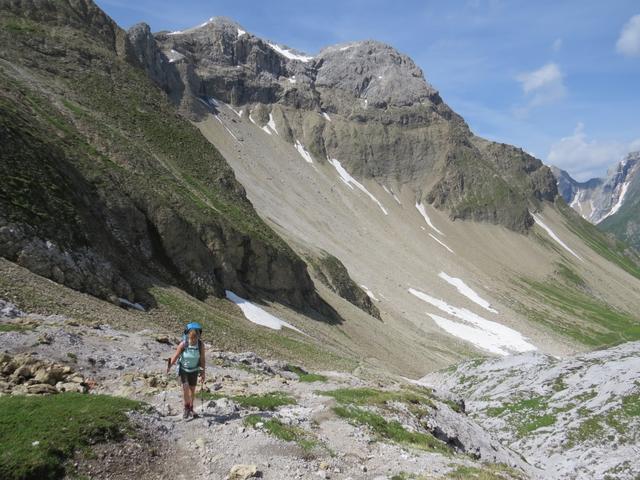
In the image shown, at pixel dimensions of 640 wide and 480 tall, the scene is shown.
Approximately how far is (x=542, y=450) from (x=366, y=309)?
5910 centimetres

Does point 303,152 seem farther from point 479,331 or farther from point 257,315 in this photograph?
point 257,315

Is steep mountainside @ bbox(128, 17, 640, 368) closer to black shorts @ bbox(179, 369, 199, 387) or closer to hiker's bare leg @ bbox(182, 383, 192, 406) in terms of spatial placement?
hiker's bare leg @ bbox(182, 383, 192, 406)

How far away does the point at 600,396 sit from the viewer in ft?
86.8

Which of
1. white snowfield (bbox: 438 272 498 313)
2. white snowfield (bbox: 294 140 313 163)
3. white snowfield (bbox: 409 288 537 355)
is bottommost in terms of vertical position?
white snowfield (bbox: 409 288 537 355)

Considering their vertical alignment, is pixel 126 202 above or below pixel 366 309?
above

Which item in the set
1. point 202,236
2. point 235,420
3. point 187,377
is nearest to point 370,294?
point 202,236

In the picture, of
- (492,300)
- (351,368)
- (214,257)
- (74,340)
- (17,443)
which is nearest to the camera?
(17,443)

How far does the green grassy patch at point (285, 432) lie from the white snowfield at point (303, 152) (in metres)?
178

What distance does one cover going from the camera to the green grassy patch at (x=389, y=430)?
55.2 ft

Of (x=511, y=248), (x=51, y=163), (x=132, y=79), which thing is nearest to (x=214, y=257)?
(x=51, y=163)

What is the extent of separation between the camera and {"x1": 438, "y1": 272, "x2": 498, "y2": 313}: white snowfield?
428 ft

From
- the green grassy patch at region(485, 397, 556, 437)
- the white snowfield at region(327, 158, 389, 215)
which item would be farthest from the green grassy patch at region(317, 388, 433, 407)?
the white snowfield at region(327, 158, 389, 215)

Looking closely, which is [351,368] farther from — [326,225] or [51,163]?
[326,225]

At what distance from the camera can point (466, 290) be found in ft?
444
